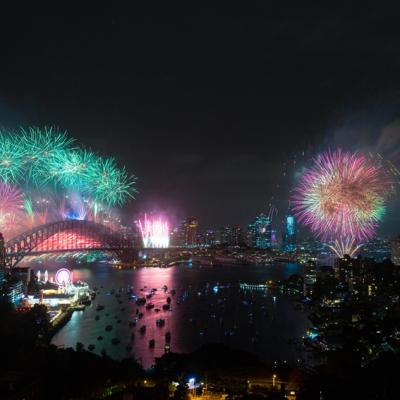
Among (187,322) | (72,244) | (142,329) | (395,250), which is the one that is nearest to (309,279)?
(395,250)

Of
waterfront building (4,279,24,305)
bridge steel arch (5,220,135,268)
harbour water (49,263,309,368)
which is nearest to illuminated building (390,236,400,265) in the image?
harbour water (49,263,309,368)

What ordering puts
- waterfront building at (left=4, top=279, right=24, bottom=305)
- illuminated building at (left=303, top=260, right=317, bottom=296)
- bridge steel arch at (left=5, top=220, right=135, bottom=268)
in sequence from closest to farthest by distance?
1. waterfront building at (left=4, top=279, right=24, bottom=305)
2. illuminated building at (left=303, top=260, right=317, bottom=296)
3. bridge steel arch at (left=5, top=220, right=135, bottom=268)

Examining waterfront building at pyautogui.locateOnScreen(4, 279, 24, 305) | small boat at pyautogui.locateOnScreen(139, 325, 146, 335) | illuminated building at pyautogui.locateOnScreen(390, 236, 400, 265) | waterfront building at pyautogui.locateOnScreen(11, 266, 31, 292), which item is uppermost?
illuminated building at pyautogui.locateOnScreen(390, 236, 400, 265)

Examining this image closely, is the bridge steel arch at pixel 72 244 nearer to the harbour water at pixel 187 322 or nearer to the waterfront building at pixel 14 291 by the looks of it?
the harbour water at pixel 187 322

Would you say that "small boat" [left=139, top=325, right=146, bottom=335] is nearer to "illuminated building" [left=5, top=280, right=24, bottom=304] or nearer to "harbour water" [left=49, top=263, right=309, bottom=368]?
"harbour water" [left=49, top=263, right=309, bottom=368]

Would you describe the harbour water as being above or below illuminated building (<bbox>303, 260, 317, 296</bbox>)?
below

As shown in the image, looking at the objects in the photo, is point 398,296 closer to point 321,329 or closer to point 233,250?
point 321,329

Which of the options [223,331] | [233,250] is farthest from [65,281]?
[233,250]
